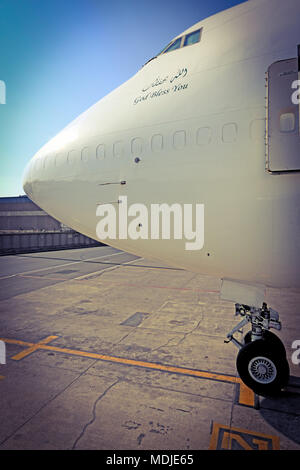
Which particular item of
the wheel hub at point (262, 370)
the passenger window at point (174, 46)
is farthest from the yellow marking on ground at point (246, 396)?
the passenger window at point (174, 46)

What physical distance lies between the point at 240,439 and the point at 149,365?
94.5 inches

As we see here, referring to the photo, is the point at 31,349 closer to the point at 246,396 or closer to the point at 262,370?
the point at 246,396

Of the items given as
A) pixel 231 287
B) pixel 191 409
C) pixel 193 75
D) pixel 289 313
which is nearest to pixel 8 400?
pixel 191 409

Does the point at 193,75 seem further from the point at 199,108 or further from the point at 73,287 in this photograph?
the point at 73,287

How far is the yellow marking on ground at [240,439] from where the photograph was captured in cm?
370

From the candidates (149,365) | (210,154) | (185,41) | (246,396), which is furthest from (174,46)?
(246,396)

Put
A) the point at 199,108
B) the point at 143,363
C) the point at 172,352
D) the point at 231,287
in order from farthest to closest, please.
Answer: the point at 172,352, the point at 143,363, the point at 231,287, the point at 199,108

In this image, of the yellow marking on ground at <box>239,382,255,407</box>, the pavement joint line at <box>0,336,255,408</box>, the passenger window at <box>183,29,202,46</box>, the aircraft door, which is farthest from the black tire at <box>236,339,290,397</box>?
the passenger window at <box>183,29,202,46</box>

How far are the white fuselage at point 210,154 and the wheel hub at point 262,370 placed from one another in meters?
1.42

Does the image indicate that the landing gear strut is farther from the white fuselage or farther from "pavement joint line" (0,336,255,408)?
the white fuselage

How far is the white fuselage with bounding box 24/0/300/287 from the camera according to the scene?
13.1 feet

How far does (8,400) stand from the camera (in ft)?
15.5

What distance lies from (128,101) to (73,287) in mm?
9887

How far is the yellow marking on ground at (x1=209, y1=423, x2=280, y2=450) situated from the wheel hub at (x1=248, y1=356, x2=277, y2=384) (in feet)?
3.38
